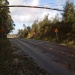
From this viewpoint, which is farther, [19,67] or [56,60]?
[56,60]

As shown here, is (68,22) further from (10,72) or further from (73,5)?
A: (10,72)

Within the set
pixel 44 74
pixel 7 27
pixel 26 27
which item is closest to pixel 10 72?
pixel 44 74

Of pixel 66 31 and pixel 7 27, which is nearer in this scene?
pixel 66 31

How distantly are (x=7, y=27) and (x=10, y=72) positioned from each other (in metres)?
82.5

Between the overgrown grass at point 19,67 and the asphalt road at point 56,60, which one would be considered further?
the asphalt road at point 56,60

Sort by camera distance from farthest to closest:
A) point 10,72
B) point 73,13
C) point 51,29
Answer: point 51,29, point 73,13, point 10,72

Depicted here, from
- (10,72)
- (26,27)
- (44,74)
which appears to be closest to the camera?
(44,74)

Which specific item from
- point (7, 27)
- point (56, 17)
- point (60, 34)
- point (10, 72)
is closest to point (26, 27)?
point (7, 27)

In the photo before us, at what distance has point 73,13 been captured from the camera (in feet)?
158

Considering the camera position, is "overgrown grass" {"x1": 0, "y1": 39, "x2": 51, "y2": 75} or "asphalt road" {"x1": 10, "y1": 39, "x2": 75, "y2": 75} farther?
"asphalt road" {"x1": 10, "y1": 39, "x2": 75, "y2": 75}

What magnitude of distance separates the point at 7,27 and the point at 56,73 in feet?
273

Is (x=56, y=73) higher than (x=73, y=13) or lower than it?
lower

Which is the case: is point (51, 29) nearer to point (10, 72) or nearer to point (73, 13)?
point (73, 13)

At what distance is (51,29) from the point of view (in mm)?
65938
